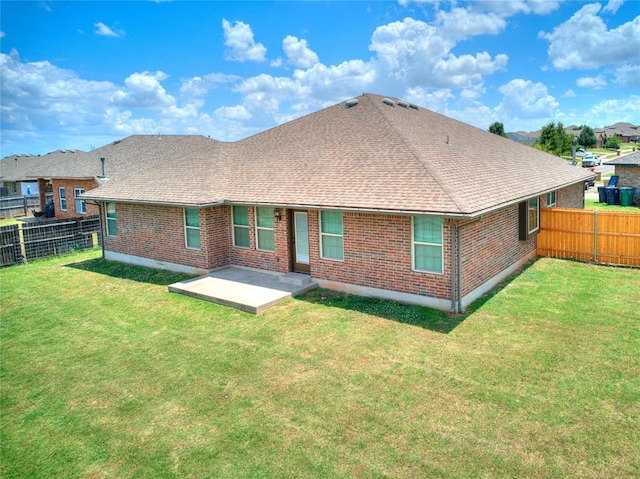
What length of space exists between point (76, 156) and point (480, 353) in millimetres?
34237

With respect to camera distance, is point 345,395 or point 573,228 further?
point 573,228

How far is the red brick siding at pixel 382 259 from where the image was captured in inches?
436

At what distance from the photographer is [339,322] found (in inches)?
415

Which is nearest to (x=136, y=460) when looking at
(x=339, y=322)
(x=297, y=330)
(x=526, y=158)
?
(x=297, y=330)

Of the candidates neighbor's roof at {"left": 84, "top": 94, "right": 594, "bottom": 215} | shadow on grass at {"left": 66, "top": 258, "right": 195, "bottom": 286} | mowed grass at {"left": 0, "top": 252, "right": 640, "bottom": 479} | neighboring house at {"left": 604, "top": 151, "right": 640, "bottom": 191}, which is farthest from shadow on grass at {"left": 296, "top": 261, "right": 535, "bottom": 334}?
neighboring house at {"left": 604, "top": 151, "right": 640, "bottom": 191}

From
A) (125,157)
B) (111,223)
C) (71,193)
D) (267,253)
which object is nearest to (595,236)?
(267,253)

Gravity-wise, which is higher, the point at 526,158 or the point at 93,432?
the point at 526,158

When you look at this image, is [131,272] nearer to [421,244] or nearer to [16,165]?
[421,244]

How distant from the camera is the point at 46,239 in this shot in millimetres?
19984

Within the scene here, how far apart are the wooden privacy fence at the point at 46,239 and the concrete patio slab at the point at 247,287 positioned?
371 inches

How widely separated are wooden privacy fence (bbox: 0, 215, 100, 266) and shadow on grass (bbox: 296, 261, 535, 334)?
43.9ft

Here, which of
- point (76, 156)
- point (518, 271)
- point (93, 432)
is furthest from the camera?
point (76, 156)

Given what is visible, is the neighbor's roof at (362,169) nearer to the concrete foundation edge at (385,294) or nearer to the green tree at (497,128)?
the concrete foundation edge at (385,294)

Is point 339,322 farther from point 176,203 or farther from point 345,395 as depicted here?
point 176,203
